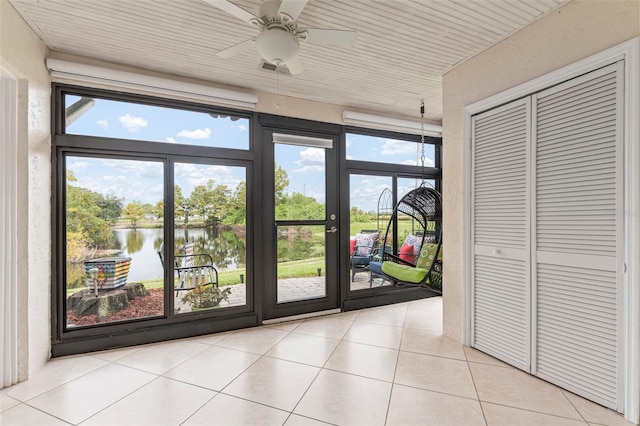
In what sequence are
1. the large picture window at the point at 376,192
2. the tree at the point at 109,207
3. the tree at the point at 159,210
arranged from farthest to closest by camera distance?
the large picture window at the point at 376,192 → the tree at the point at 159,210 → the tree at the point at 109,207

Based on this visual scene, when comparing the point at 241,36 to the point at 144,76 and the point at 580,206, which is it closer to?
the point at 144,76

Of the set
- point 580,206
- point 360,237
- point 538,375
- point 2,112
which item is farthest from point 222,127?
point 538,375

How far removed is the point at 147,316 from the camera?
2.92m

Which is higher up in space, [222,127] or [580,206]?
[222,127]

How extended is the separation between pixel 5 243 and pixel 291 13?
2.48m

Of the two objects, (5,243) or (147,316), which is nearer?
(5,243)

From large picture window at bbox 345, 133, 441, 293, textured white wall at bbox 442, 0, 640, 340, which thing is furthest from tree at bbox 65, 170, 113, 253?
textured white wall at bbox 442, 0, 640, 340

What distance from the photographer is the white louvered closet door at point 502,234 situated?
2.30 meters

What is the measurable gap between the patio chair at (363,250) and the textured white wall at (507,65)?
1286mm

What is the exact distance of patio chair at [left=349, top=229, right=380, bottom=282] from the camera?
13.3 feet

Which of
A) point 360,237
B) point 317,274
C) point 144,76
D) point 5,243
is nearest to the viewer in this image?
point 5,243

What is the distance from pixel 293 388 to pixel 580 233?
7.12 feet

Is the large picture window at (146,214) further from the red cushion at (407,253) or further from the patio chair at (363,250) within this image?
the red cushion at (407,253)

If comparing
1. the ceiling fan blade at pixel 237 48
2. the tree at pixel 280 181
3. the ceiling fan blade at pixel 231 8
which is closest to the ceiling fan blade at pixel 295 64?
the ceiling fan blade at pixel 237 48
